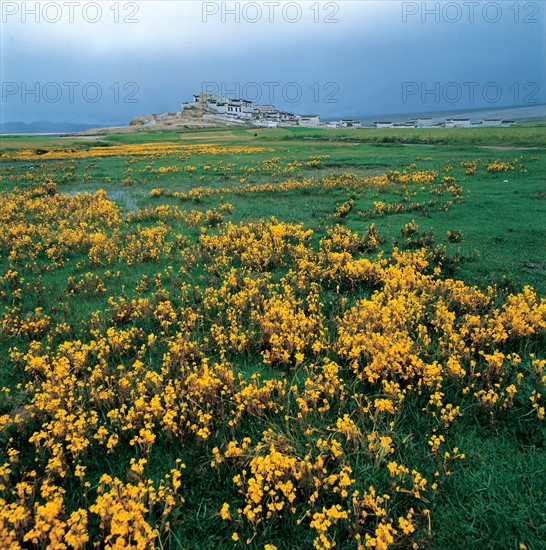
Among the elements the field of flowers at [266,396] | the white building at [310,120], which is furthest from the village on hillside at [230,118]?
the field of flowers at [266,396]

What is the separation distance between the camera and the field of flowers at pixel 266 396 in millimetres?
3363

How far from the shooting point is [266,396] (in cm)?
459

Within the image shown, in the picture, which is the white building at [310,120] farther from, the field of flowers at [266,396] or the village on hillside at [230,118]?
the field of flowers at [266,396]

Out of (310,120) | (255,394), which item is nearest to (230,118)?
(310,120)

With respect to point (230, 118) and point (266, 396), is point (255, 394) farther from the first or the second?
point (230, 118)

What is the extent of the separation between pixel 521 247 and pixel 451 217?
3433mm

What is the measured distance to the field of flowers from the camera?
132 inches

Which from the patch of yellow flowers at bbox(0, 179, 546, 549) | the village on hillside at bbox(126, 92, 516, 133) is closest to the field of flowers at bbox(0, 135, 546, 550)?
the patch of yellow flowers at bbox(0, 179, 546, 549)

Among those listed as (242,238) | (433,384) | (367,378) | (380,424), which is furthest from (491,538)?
(242,238)

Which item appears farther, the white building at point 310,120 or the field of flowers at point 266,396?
the white building at point 310,120

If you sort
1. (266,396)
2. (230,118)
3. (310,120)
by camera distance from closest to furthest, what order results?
(266,396), (230,118), (310,120)

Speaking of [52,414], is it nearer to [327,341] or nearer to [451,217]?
[327,341]

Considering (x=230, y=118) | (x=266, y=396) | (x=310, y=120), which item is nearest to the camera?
(x=266, y=396)

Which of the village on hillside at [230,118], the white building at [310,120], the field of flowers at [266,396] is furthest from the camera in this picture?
the white building at [310,120]
